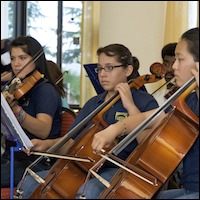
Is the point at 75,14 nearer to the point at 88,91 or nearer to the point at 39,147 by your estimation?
the point at 88,91

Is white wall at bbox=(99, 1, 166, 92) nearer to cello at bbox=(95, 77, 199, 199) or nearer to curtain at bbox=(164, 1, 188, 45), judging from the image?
curtain at bbox=(164, 1, 188, 45)

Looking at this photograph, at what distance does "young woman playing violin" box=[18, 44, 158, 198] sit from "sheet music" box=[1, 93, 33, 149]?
22cm

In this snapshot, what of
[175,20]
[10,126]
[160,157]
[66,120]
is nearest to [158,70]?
[66,120]

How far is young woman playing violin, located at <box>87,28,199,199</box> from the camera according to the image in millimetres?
1173

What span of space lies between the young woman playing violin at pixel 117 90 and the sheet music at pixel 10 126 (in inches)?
8.7

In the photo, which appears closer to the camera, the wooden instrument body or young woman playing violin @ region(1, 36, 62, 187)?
the wooden instrument body

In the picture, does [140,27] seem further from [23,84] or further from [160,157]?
[160,157]

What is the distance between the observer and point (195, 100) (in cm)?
121

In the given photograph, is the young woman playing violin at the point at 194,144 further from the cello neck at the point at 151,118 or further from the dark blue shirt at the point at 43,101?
the dark blue shirt at the point at 43,101

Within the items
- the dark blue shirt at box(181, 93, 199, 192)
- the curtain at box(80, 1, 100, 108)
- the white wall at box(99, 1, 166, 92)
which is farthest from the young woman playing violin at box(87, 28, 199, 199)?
the curtain at box(80, 1, 100, 108)

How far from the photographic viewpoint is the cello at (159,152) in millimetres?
1170

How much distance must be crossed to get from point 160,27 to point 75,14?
0.76 m

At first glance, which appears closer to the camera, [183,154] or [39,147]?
[183,154]

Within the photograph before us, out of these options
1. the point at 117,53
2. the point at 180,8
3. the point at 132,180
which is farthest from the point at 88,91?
the point at 132,180
